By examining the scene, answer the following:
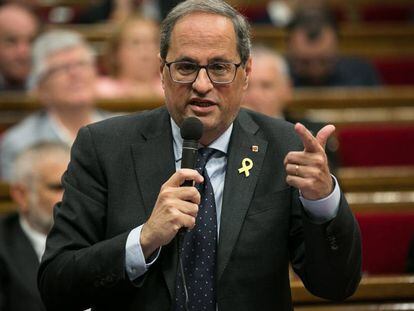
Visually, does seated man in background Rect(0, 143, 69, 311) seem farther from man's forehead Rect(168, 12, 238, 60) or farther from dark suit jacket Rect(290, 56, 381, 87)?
dark suit jacket Rect(290, 56, 381, 87)

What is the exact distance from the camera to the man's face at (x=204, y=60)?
1588 mm

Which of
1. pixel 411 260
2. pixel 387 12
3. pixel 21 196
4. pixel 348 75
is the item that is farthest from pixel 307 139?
pixel 387 12

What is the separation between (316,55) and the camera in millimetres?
4234

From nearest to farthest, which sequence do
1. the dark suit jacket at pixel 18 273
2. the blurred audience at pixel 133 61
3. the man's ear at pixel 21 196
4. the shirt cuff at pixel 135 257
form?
the shirt cuff at pixel 135 257, the dark suit jacket at pixel 18 273, the man's ear at pixel 21 196, the blurred audience at pixel 133 61

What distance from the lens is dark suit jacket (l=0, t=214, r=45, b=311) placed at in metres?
2.40

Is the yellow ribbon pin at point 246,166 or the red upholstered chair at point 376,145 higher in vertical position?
the yellow ribbon pin at point 246,166

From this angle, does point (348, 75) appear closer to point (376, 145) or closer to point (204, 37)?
point (376, 145)

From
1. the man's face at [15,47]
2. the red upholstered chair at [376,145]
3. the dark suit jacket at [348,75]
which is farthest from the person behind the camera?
the dark suit jacket at [348,75]

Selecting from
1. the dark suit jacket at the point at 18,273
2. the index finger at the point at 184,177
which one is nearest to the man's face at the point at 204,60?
the index finger at the point at 184,177

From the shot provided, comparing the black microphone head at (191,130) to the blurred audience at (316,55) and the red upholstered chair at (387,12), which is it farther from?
the red upholstered chair at (387,12)

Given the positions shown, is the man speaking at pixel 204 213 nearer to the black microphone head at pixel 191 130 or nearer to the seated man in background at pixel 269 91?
the black microphone head at pixel 191 130

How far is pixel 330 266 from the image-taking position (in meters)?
1.55

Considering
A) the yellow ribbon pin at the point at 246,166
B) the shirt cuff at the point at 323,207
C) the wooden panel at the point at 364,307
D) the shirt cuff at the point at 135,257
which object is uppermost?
the yellow ribbon pin at the point at 246,166

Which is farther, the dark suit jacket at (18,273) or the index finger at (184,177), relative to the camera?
the dark suit jacket at (18,273)
